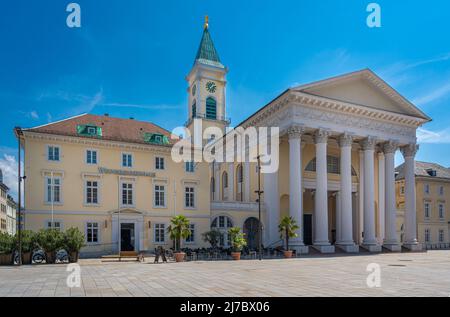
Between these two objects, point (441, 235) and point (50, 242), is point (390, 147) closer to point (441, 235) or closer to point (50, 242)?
point (441, 235)

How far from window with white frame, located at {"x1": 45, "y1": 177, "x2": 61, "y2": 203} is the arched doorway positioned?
18508 mm

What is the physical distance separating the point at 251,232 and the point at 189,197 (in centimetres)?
886

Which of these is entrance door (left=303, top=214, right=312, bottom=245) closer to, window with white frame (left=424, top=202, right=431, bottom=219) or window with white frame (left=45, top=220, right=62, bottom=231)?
window with white frame (left=424, top=202, right=431, bottom=219)

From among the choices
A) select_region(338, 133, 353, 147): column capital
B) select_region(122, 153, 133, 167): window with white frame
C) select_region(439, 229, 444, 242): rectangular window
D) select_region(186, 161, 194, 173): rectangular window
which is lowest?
select_region(439, 229, 444, 242): rectangular window

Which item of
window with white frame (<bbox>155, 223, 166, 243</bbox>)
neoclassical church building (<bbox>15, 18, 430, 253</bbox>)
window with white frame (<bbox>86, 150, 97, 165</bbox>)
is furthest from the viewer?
window with white frame (<bbox>155, 223, 166, 243</bbox>)

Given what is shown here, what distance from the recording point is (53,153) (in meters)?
31.8

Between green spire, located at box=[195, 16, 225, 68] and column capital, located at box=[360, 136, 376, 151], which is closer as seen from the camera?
column capital, located at box=[360, 136, 376, 151]

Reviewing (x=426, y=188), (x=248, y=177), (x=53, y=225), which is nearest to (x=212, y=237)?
(x=53, y=225)

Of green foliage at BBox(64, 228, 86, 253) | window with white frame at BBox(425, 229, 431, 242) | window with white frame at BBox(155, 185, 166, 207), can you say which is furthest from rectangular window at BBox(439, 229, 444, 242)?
green foliage at BBox(64, 228, 86, 253)

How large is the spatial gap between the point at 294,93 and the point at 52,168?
867 inches

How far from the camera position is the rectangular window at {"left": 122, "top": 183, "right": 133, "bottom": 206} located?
34094 mm

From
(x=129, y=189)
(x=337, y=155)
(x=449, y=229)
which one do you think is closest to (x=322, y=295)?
(x=129, y=189)

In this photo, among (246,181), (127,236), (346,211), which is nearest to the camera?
(127,236)

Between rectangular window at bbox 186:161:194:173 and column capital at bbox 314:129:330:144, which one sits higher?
column capital at bbox 314:129:330:144
